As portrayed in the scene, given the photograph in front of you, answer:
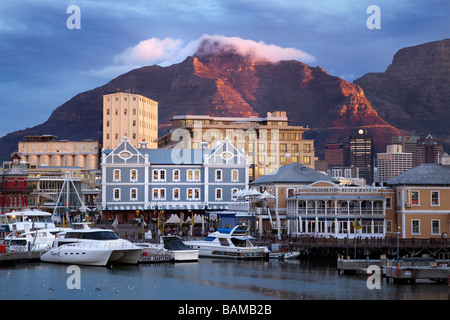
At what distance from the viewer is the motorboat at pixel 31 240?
238 ft

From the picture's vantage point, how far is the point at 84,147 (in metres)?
194

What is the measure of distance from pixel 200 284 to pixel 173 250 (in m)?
14.7

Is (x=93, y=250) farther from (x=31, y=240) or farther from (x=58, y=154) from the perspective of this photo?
(x=58, y=154)

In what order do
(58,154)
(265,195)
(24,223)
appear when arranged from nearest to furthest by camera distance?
1. (24,223)
2. (265,195)
3. (58,154)

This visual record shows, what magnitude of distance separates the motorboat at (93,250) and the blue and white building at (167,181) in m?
38.8

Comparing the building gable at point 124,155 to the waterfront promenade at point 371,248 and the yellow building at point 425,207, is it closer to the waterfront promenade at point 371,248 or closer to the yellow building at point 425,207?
the waterfront promenade at point 371,248

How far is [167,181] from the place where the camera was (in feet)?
355

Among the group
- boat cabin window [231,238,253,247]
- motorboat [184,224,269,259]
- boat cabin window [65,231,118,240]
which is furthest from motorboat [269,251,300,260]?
boat cabin window [65,231,118,240]

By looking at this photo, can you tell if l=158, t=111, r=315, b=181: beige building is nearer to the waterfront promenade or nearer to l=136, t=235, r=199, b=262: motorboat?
the waterfront promenade

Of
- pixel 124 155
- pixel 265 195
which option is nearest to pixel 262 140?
pixel 124 155

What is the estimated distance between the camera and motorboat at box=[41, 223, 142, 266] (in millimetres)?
65000

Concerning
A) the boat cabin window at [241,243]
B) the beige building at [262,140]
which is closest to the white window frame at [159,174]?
the boat cabin window at [241,243]

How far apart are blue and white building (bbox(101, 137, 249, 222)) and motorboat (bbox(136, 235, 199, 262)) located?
34476 millimetres
